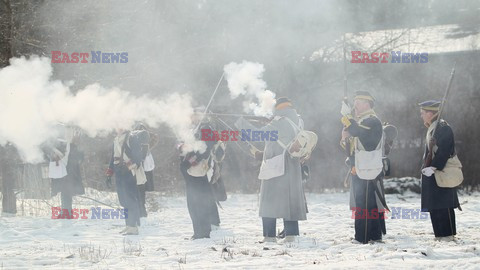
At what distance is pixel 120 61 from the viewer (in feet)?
52.2

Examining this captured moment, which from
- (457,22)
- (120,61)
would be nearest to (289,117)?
(120,61)

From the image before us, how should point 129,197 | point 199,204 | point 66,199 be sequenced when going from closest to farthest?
point 199,204
point 129,197
point 66,199

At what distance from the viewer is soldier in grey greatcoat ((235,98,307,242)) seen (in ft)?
28.5

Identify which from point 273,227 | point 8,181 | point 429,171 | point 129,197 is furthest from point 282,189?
point 8,181

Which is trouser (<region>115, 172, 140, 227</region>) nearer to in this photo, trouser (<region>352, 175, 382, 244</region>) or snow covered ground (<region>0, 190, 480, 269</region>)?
snow covered ground (<region>0, 190, 480, 269</region>)

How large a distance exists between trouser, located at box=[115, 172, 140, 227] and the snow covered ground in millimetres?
311

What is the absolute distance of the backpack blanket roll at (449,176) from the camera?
8.38 metres

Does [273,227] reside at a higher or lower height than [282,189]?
lower

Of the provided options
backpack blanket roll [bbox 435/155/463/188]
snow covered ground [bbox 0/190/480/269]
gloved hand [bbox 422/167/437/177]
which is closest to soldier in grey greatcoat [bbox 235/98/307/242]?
snow covered ground [bbox 0/190/480/269]

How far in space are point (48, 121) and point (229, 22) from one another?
31.5ft

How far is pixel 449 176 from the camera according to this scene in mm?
8383

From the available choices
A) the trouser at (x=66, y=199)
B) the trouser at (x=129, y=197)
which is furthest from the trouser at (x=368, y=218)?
the trouser at (x=66, y=199)

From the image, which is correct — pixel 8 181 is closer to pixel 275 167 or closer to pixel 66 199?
pixel 66 199

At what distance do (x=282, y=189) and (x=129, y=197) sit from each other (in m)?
2.81
